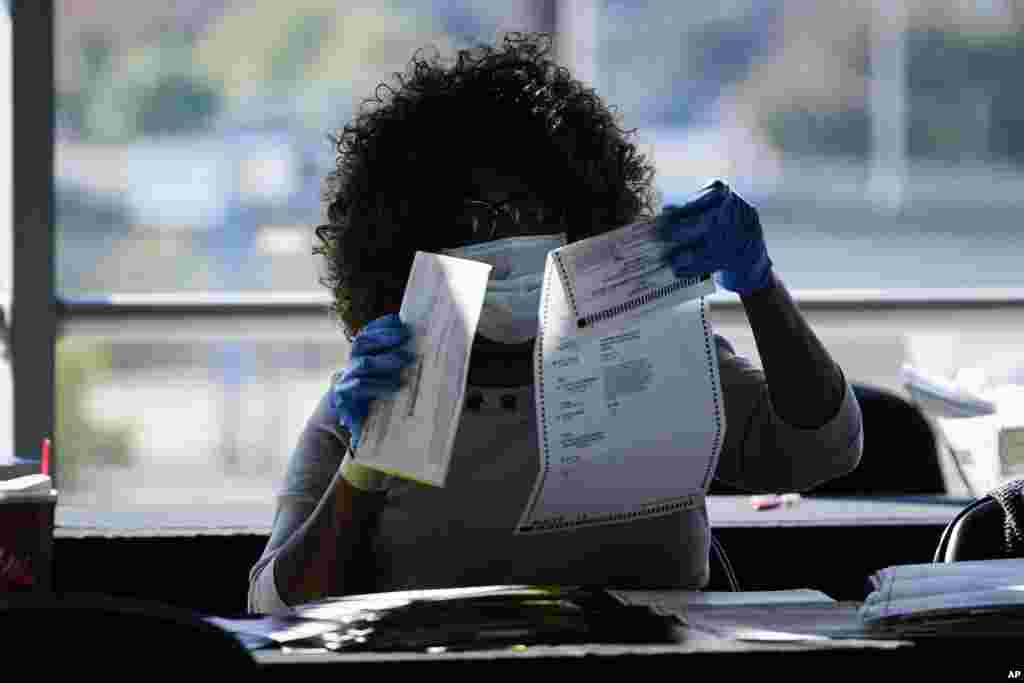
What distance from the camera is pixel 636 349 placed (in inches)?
62.2

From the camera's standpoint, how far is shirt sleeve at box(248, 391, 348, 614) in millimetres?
1837

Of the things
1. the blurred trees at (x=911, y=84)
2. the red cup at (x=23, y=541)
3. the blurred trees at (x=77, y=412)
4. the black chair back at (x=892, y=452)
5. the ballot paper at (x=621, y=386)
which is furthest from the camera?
the blurred trees at (x=911, y=84)

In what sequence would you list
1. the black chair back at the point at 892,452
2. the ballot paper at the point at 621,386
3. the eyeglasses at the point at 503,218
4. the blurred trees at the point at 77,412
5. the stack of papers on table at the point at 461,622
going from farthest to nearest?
the blurred trees at the point at 77,412, the black chair back at the point at 892,452, the eyeglasses at the point at 503,218, the ballot paper at the point at 621,386, the stack of papers on table at the point at 461,622

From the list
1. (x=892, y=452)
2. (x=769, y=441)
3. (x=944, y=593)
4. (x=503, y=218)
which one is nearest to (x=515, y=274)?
(x=503, y=218)

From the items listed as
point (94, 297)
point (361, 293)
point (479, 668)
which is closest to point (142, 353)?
point (94, 297)

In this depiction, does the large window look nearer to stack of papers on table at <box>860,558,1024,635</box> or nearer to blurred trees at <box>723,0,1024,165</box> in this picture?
blurred trees at <box>723,0,1024,165</box>

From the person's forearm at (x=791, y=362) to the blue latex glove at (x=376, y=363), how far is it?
1.34 ft

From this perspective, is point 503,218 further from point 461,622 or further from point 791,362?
point 461,622

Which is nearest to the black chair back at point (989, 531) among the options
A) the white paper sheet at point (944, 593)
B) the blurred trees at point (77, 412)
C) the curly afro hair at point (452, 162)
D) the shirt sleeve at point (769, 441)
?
the shirt sleeve at point (769, 441)

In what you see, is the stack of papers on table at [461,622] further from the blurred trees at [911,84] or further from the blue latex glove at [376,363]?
the blurred trees at [911,84]

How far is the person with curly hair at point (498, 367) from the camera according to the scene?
5.76 ft

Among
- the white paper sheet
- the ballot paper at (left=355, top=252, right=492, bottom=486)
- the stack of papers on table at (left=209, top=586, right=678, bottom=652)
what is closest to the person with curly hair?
the ballot paper at (left=355, top=252, right=492, bottom=486)

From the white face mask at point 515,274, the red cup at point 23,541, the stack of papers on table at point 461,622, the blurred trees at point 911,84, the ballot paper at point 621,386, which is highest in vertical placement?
the blurred trees at point 911,84

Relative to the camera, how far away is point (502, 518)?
1789mm
